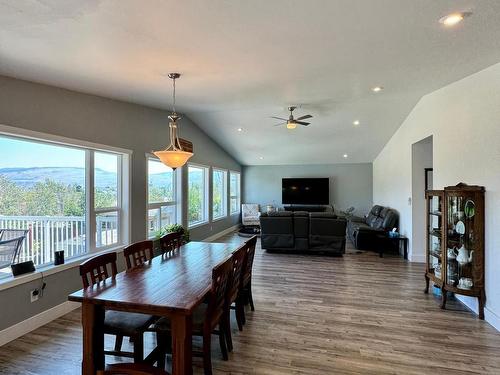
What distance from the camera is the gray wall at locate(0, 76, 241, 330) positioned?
287cm

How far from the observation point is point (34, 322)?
9.91ft

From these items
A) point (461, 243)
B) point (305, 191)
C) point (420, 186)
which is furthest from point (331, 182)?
point (461, 243)

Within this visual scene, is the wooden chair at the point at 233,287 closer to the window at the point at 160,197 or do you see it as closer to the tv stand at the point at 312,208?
the window at the point at 160,197

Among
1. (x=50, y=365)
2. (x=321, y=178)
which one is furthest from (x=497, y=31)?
(x=321, y=178)

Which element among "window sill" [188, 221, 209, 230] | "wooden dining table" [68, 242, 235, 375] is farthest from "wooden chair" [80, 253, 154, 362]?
"window sill" [188, 221, 209, 230]

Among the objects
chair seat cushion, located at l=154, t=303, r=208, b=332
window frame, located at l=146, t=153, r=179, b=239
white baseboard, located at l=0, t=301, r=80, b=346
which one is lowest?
white baseboard, located at l=0, t=301, r=80, b=346

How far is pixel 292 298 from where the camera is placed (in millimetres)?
3820

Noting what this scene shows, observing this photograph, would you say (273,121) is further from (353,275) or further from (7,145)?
(7,145)

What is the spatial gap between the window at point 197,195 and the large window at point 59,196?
8.03ft

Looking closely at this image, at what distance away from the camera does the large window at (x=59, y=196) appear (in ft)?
10.0

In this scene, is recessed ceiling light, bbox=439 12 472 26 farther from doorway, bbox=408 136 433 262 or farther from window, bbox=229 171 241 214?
window, bbox=229 171 241 214

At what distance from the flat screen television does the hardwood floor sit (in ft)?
19.2

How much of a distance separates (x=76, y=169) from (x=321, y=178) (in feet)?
26.2

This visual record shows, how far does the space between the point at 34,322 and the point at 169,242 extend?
155 centimetres
